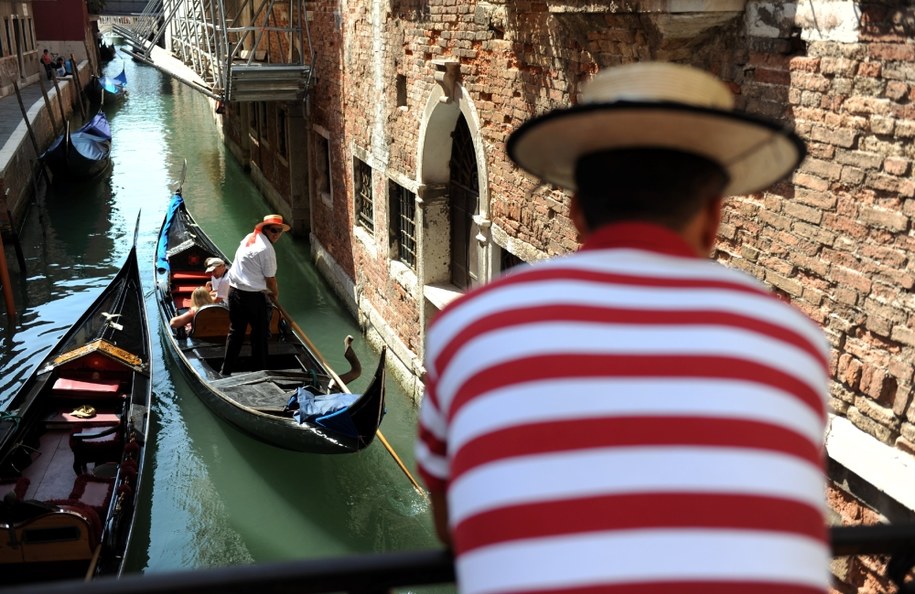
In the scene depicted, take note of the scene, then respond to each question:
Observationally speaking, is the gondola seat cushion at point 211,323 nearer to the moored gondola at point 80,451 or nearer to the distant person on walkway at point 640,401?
the moored gondola at point 80,451

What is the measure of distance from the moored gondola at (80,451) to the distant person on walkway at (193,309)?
244 millimetres

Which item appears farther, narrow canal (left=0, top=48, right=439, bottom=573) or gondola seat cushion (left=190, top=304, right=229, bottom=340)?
gondola seat cushion (left=190, top=304, right=229, bottom=340)

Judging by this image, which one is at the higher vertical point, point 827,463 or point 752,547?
point 752,547

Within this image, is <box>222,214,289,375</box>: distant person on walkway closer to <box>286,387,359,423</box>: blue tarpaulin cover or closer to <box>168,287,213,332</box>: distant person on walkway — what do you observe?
<box>168,287,213,332</box>: distant person on walkway

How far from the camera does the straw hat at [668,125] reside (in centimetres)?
Result: 79

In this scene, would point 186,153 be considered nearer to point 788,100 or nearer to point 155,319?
point 155,319

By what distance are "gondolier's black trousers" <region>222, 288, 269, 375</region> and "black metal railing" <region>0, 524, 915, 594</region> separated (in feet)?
15.5

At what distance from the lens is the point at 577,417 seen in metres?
0.68

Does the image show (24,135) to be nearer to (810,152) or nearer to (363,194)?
(363,194)

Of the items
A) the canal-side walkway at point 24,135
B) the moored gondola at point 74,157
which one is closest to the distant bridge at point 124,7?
the canal-side walkway at point 24,135

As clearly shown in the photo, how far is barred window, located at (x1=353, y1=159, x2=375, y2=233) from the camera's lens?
23.6 feet

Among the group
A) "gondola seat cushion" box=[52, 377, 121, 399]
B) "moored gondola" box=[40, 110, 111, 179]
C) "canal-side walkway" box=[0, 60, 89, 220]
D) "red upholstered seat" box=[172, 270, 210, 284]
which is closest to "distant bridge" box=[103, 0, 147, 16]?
"canal-side walkway" box=[0, 60, 89, 220]

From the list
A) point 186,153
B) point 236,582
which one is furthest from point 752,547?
point 186,153

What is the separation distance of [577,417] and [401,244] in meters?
5.84
